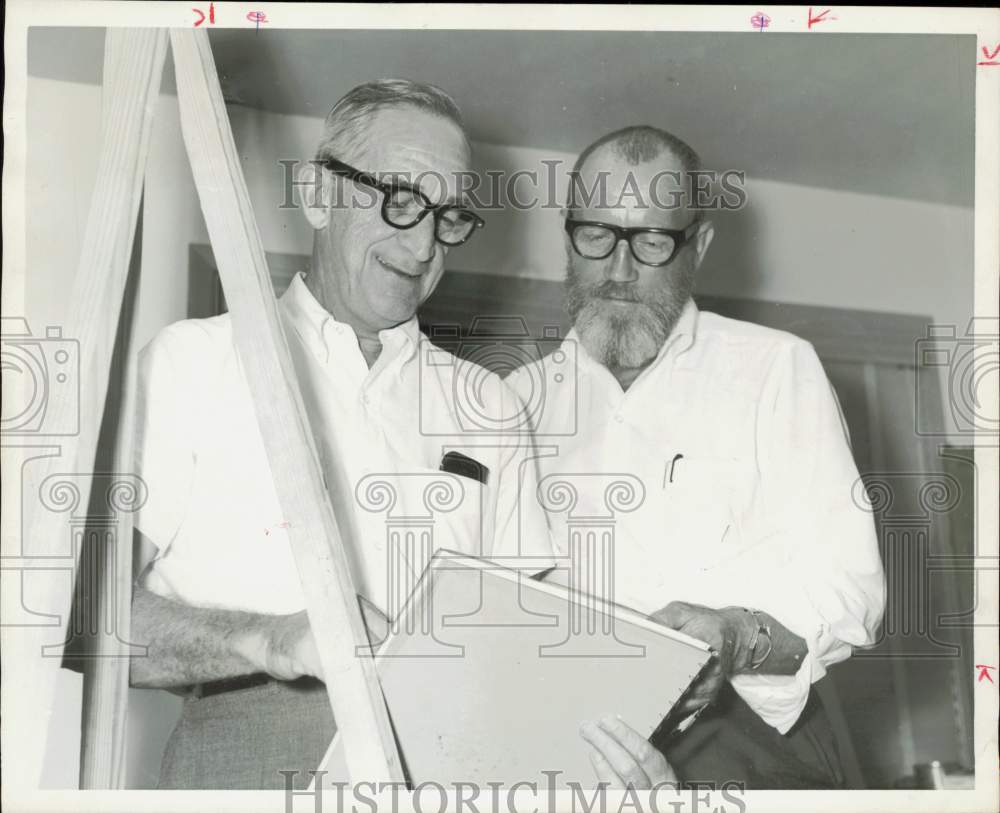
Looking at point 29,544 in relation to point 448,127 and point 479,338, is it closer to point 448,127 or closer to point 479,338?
point 479,338

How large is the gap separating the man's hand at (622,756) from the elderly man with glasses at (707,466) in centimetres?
3

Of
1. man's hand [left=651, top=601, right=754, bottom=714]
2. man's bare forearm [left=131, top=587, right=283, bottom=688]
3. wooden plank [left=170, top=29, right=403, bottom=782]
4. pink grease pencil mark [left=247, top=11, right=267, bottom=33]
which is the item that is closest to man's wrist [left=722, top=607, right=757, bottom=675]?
man's hand [left=651, top=601, right=754, bottom=714]

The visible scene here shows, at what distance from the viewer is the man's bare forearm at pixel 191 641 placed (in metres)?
1.27

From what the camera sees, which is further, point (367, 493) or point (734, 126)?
point (734, 126)

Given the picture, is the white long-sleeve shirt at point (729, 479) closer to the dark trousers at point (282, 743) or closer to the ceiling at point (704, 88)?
the dark trousers at point (282, 743)

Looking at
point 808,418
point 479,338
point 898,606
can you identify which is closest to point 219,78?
point 479,338

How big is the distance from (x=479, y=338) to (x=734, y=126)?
41 cm

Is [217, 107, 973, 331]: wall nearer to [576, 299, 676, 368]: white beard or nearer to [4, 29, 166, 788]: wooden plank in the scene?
[576, 299, 676, 368]: white beard

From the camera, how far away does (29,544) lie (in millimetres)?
1321

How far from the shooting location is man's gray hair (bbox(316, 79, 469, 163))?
1.37m

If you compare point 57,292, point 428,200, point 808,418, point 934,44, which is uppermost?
point 934,44

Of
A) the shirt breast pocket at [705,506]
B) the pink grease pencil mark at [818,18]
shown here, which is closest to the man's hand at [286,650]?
the shirt breast pocket at [705,506]

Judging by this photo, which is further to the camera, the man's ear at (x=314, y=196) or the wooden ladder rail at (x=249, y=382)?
the man's ear at (x=314, y=196)

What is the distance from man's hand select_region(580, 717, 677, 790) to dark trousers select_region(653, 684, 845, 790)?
0.07 feet
